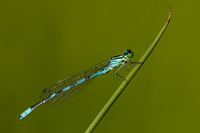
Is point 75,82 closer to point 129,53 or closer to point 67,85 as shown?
point 67,85

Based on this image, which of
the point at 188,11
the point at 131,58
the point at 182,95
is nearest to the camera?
the point at 182,95

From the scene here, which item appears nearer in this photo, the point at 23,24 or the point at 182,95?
the point at 182,95

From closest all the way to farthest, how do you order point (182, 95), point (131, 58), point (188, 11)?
point (182, 95), point (188, 11), point (131, 58)

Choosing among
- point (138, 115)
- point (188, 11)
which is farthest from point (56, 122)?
point (188, 11)

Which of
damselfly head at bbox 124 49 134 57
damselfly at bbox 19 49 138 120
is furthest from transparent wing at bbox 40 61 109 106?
damselfly head at bbox 124 49 134 57

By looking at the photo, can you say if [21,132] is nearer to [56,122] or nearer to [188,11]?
[56,122]

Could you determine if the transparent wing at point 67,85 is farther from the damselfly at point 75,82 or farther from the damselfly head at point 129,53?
the damselfly head at point 129,53
